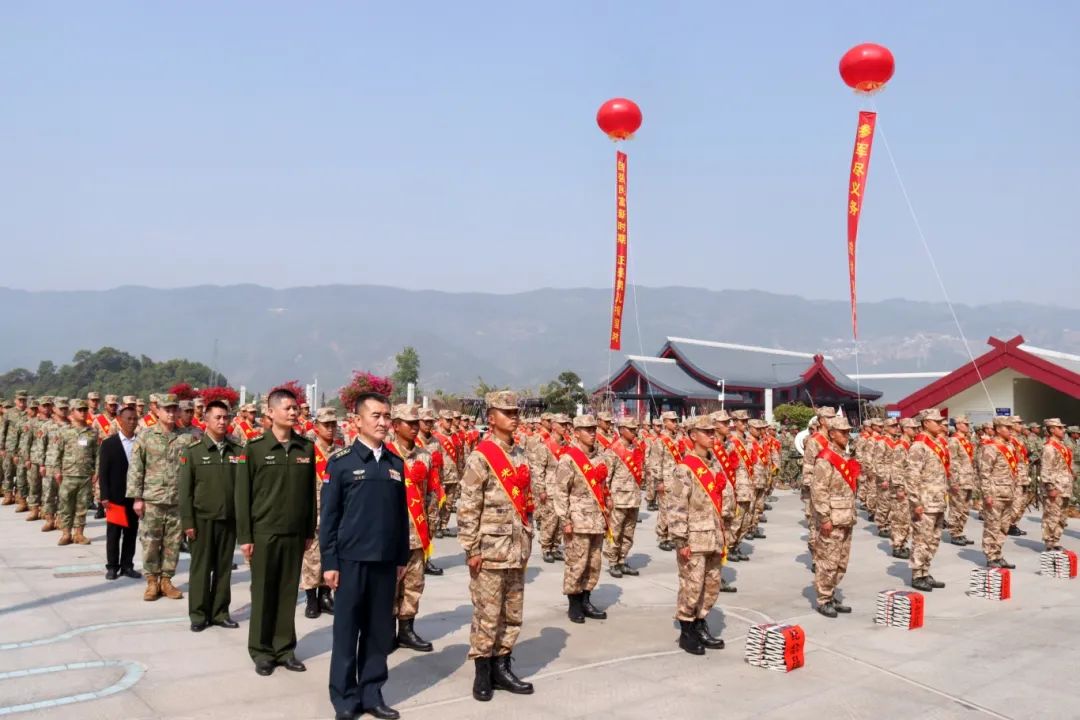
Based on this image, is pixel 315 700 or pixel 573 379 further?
pixel 573 379

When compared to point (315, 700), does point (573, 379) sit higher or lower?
higher

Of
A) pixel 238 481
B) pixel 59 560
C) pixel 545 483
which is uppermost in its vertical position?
pixel 238 481

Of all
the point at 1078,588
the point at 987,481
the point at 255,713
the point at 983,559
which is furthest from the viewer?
the point at 983,559

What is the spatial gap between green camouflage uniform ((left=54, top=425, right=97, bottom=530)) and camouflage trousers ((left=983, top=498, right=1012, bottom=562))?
1311 cm

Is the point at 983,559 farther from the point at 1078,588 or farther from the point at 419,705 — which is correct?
the point at 419,705

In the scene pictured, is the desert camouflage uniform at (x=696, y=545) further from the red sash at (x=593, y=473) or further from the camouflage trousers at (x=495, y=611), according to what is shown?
the camouflage trousers at (x=495, y=611)

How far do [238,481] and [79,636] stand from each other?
231cm

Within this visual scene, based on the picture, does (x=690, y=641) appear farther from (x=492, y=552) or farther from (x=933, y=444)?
(x=933, y=444)

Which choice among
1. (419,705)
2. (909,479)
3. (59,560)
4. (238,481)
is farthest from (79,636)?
(909,479)

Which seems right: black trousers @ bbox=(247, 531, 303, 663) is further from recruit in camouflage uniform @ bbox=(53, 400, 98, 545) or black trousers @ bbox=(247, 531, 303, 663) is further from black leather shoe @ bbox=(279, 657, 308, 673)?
recruit in camouflage uniform @ bbox=(53, 400, 98, 545)

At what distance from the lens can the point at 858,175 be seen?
17.2 metres

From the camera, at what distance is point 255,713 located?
547 cm

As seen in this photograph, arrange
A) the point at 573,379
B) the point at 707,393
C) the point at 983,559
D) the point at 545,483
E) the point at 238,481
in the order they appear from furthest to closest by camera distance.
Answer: the point at 573,379 → the point at 707,393 → the point at 545,483 → the point at 983,559 → the point at 238,481

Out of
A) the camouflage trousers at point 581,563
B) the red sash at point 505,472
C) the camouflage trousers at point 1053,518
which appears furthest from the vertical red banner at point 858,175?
the red sash at point 505,472
